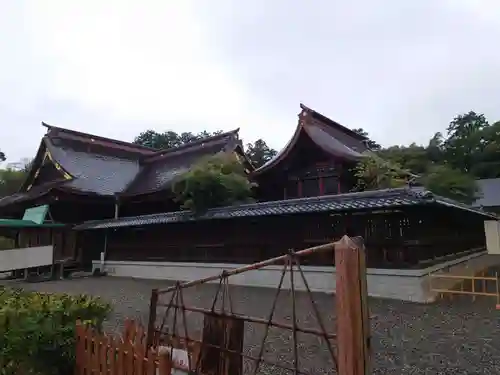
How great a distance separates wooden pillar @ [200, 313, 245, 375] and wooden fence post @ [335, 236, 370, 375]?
1.51m

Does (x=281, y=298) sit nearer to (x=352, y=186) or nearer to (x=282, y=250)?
(x=282, y=250)

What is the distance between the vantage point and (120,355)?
3492 millimetres

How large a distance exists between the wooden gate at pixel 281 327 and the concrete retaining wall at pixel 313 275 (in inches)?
138

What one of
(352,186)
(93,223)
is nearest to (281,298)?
(352,186)

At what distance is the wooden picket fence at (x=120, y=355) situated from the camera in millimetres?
3139

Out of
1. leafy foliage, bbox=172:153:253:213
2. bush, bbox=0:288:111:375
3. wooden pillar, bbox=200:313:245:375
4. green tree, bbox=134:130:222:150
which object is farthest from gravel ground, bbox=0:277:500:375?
green tree, bbox=134:130:222:150

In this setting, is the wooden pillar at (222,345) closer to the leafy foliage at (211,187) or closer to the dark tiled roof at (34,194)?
the leafy foliage at (211,187)

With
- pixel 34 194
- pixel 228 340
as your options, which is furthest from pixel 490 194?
pixel 228 340

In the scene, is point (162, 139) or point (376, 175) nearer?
point (376, 175)

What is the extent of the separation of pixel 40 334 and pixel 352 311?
312 cm

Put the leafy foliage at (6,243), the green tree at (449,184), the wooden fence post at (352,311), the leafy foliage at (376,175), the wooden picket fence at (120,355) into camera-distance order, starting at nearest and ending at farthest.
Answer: the wooden fence post at (352,311) < the wooden picket fence at (120,355) < the leafy foliage at (376,175) < the green tree at (449,184) < the leafy foliage at (6,243)

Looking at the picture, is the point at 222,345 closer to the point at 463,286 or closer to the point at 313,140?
the point at 463,286

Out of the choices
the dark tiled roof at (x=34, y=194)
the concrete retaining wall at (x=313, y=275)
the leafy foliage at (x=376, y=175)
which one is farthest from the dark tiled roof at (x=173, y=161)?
the leafy foliage at (x=376, y=175)

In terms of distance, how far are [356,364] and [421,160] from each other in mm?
17836
